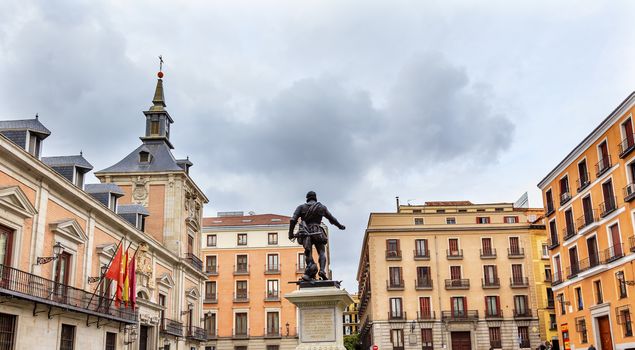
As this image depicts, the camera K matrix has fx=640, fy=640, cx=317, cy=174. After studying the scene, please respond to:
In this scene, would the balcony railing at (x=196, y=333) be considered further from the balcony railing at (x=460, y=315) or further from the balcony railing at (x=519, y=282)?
the balcony railing at (x=519, y=282)

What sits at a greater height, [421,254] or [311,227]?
[421,254]

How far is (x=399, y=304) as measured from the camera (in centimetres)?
5347

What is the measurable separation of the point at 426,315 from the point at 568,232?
1725 cm

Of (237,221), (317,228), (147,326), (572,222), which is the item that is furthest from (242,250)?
Result: (317,228)

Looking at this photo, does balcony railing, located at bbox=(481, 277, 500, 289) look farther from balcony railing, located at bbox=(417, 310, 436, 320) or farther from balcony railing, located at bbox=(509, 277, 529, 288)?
balcony railing, located at bbox=(417, 310, 436, 320)

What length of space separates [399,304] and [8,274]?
3703 centimetres

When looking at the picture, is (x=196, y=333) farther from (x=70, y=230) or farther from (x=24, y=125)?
(x=24, y=125)

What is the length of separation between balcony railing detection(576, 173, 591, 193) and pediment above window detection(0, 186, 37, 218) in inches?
1128

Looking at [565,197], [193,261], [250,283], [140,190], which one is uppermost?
[140,190]

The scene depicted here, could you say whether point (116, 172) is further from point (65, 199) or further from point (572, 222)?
point (572, 222)

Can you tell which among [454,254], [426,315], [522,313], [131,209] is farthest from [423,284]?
[131,209]

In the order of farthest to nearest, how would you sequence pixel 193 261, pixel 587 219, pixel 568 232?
pixel 193 261, pixel 568 232, pixel 587 219

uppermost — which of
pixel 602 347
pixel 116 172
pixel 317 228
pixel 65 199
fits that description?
pixel 116 172

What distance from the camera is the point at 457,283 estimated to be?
5406 cm
